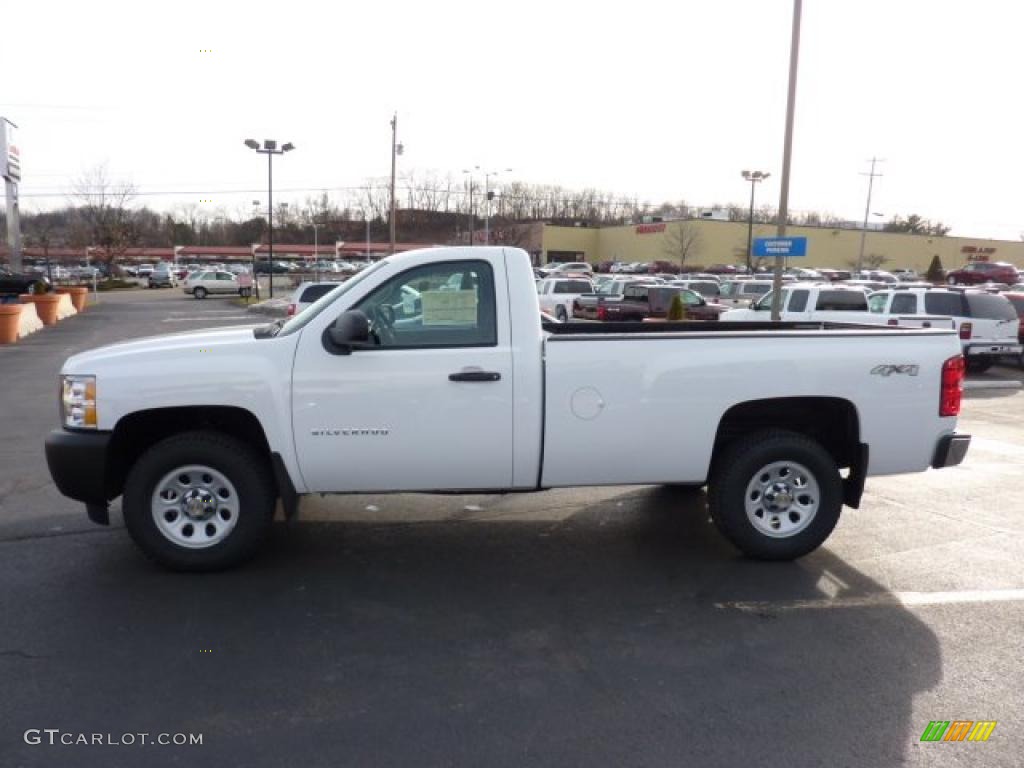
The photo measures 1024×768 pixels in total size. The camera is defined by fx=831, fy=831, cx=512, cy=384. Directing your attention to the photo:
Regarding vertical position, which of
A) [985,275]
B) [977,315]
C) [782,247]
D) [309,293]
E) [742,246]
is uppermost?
[742,246]

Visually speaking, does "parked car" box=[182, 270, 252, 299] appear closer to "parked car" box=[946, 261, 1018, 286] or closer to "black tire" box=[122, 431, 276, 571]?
"parked car" box=[946, 261, 1018, 286]

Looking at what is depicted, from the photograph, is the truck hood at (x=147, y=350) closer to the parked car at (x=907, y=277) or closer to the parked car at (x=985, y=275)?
the parked car at (x=907, y=277)

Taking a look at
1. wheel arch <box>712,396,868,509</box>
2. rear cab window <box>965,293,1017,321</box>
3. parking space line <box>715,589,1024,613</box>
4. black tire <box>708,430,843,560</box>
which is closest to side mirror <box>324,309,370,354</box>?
wheel arch <box>712,396,868,509</box>

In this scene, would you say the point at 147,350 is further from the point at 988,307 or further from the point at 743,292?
the point at 743,292

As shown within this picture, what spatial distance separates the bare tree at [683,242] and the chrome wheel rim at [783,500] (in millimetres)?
78680

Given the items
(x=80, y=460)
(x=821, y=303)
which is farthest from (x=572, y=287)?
(x=80, y=460)

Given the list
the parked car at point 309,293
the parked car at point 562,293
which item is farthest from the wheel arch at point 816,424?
the parked car at point 562,293

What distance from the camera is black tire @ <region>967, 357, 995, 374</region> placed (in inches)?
690

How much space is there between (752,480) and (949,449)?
4.28 feet

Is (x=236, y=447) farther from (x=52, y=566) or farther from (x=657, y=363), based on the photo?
(x=657, y=363)

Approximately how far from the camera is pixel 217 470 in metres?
5.05

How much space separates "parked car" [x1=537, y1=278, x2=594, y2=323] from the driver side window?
21.6 metres

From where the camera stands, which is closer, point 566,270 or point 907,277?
point 566,270

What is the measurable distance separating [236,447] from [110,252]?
58503 millimetres
